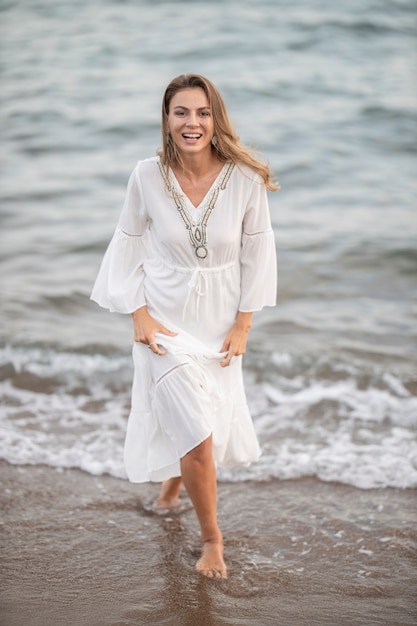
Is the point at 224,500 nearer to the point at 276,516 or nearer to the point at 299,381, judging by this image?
the point at 276,516

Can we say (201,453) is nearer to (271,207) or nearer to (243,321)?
(243,321)

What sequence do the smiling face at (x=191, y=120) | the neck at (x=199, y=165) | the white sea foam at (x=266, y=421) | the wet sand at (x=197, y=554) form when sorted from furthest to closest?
the white sea foam at (x=266, y=421)
the neck at (x=199, y=165)
the smiling face at (x=191, y=120)
the wet sand at (x=197, y=554)

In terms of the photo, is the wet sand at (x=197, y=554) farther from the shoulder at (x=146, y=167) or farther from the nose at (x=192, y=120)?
the nose at (x=192, y=120)

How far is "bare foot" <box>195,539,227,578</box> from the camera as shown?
3877 millimetres

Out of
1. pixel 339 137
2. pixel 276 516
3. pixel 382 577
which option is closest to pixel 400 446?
pixel 276 516

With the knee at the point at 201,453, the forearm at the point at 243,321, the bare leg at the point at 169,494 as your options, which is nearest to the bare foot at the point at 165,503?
the bare leg at the point at 169,494

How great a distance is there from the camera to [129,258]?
156 inches

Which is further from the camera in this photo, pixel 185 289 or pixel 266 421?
pixel 266 421

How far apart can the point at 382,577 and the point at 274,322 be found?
3.74 m

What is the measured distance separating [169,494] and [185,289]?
1255 mm

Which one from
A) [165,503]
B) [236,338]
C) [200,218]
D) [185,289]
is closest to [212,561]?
[165,503]

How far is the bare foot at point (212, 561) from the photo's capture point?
388cm

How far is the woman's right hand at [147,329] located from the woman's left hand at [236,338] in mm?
Answer: 244

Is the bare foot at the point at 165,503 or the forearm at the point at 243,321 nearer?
the forearm at the point at 243,321
